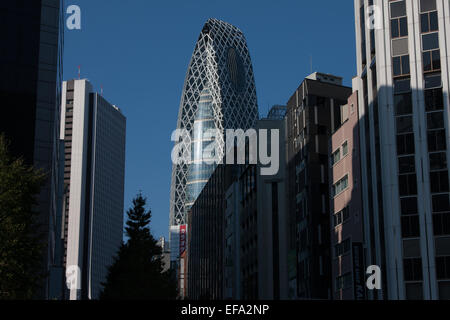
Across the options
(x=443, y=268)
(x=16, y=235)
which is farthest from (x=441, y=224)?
(x=16, y=235)

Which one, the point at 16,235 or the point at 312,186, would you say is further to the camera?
the point at 312,186

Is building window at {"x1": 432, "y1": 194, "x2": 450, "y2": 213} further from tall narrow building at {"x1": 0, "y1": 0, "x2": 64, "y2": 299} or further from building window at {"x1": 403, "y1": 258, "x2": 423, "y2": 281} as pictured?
tall narrow building at {"x1": 0, "y1": 0, "x2": 64, "y2": 299}

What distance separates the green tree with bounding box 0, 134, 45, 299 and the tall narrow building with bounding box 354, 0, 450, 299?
3763 cm

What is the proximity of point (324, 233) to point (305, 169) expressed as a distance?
841cm

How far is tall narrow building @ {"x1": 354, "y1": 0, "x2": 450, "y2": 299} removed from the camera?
2427 inches

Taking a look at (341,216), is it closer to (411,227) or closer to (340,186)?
(340,186)

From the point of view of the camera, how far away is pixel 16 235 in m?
31.8

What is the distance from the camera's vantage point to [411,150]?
6462 centimetres

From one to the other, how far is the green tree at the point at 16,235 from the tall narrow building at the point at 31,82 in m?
40.8

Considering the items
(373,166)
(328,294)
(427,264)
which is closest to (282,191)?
(328,294)

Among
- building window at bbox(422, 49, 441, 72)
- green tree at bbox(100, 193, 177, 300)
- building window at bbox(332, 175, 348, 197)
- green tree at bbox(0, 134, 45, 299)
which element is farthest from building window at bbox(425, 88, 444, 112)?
green tree at bbox(0, 134, 45, 299)

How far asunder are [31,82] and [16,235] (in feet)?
155
